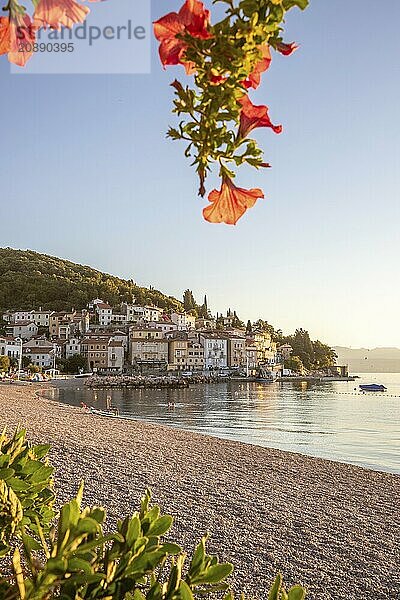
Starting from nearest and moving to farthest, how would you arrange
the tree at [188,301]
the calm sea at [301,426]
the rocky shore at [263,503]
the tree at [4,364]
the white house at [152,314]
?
the rocky shore at [263,503] → the calm sea at [301,426] → the tree at [4,364] → the white house at [152,314] → the tree at [188,301]

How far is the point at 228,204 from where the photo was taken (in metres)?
0.72

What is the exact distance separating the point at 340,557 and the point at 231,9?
6.03m

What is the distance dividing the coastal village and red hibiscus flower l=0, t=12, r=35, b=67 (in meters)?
62.5

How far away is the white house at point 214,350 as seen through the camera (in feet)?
255

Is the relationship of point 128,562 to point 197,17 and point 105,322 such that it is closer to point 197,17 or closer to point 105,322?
point 197,17

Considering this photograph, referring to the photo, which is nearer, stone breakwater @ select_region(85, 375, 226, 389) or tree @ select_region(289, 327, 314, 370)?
stone breakwater @ select_region(85, 375, 226, 389)

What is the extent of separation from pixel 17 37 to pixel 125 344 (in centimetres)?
7417

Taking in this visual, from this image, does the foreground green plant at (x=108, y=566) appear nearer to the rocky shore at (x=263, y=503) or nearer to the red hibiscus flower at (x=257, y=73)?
the red hibiscus flower at (x=257, y=73)

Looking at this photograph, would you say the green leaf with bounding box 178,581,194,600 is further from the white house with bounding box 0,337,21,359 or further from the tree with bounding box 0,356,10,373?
the white house with bounding box 0,337,21,359

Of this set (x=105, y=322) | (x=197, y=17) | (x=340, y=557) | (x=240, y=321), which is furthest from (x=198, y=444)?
(x=240, y=321)

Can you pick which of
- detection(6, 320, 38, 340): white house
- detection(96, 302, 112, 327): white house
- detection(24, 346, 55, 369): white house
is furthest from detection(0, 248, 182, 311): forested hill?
detection(24, 346, 55, 369): white house

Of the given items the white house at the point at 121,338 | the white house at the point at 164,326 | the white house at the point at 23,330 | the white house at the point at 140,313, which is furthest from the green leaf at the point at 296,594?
the white house at the point at 140,313

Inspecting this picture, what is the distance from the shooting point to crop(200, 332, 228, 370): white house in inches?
3056

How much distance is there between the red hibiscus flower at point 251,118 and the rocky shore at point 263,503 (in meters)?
4.59
